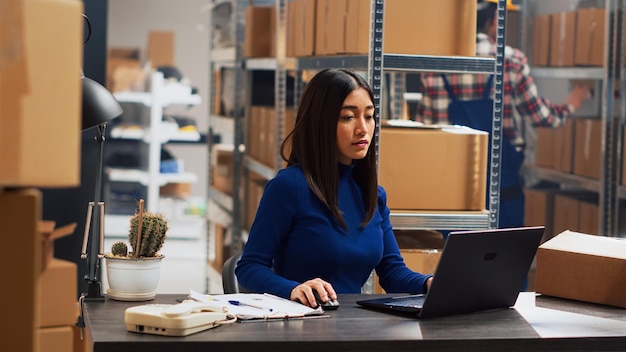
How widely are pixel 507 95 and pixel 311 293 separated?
318 centimetres

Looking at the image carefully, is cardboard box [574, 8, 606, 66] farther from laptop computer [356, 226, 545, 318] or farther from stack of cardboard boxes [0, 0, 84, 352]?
stack of cardboard boxes [0, 0, 84, 352]

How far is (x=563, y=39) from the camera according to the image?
5645mm

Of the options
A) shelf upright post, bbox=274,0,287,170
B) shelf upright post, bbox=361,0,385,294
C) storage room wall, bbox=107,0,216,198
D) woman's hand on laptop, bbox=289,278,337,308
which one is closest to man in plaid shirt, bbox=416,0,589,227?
shelf upright post, bbox=274,0,287,170

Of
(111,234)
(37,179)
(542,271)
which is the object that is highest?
(37,179)

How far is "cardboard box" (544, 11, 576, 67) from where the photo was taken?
5590 mm

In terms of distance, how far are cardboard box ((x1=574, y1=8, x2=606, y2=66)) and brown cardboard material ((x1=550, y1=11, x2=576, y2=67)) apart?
0.04m

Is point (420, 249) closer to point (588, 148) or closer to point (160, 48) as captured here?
point (588, 148)

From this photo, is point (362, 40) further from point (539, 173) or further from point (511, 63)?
point (539, 173)

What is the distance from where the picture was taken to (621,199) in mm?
5309

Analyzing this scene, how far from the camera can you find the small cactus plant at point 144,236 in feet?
8.74

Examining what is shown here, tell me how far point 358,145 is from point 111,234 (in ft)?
22.9

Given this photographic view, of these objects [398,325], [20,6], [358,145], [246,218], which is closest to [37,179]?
[20,6]

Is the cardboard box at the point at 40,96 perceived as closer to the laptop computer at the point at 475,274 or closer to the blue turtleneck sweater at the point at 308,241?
the laptop computer at the point at 475,274

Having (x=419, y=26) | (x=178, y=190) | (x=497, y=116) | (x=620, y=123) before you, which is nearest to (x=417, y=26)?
(x=419, y=26)
